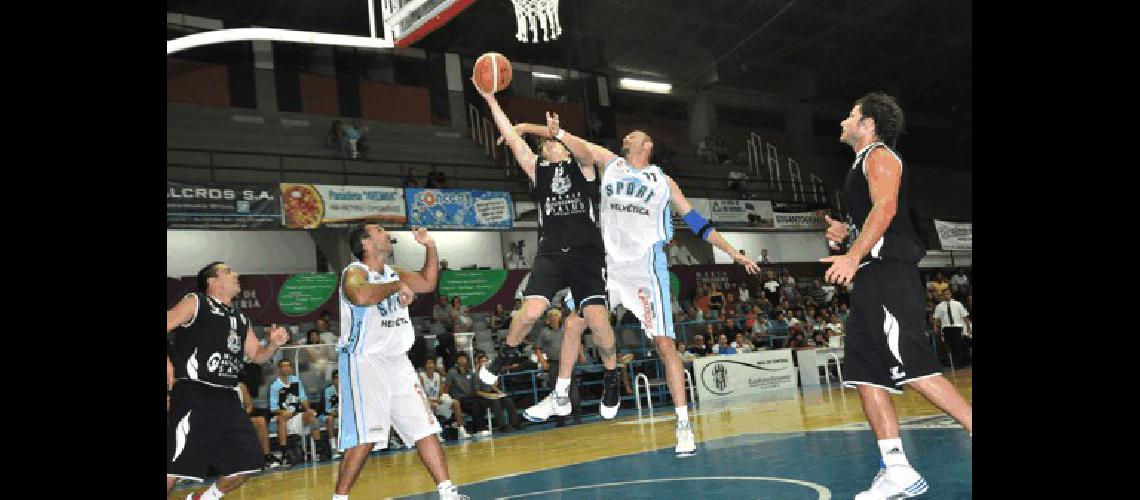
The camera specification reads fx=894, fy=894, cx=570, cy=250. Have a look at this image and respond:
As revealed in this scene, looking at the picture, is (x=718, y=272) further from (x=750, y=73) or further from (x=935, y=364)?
(x=935, y=364)

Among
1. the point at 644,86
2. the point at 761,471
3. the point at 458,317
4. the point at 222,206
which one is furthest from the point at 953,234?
the point at 761,471

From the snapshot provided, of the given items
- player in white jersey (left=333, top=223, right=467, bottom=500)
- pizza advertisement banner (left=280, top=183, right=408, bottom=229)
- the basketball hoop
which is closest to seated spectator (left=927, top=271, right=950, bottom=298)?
→ pizza advertisement banner (left=280, top=183, right=408, bottom=229)

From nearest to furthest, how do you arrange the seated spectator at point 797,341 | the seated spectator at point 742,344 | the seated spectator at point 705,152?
the seated spectator at point 742,344, the seated spectator at point 797,341, the seated spectator at point 705,152

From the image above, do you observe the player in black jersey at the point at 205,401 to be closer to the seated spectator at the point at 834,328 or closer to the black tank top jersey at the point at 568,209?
the black tank top jersey at the point at 568,209

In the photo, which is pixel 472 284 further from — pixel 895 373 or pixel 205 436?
pixel 895 373

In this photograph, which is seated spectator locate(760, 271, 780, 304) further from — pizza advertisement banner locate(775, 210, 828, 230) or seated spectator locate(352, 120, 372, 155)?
seated spectator locate(352, 120, 372, 155)

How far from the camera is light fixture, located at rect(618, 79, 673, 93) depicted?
29062 mm

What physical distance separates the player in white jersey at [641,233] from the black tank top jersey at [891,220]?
88.1 inches

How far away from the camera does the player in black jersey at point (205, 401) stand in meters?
5.17

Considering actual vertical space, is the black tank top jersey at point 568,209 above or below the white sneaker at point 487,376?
above

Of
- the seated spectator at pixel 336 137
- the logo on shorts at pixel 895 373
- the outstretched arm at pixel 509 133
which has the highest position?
the seated spectator at pixel 336 137

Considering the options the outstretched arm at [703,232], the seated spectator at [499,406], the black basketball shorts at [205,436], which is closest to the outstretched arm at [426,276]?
the black basketball shorts at [205,436]
